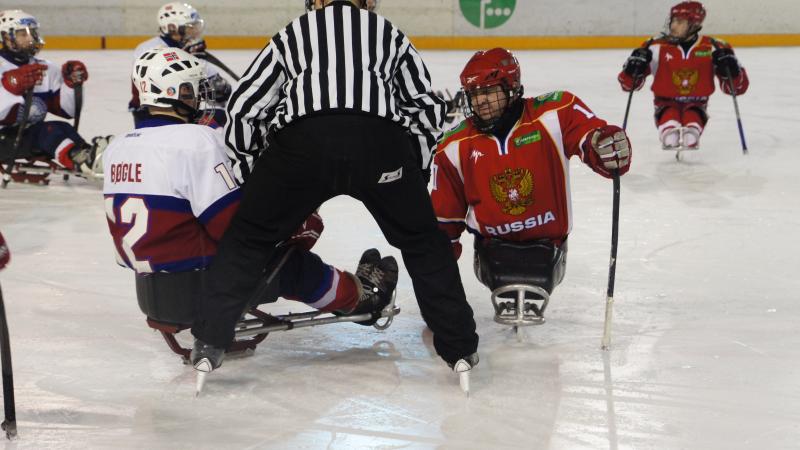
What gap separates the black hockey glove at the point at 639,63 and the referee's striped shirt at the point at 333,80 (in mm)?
3978

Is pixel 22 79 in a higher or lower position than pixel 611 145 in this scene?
higher

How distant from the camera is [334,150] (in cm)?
265

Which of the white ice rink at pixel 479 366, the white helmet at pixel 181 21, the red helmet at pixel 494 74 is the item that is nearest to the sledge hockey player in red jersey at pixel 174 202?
the white ice rink at pixel 479 366

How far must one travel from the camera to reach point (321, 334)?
11.2 ft

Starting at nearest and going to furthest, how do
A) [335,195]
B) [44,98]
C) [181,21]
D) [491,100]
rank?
[335,195] < [491,100] < [44,98] < [181,21]

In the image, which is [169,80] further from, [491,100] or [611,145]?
[611,145]

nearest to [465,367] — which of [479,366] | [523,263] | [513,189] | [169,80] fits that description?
[479,366]

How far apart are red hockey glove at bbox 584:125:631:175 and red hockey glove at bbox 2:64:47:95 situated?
11.7 feet

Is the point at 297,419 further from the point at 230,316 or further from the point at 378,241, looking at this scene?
the point at 378,241

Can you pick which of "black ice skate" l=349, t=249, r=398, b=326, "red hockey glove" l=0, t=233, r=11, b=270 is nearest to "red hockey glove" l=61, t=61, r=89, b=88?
"black ice skate" l=349, t=249, r=398, b=326

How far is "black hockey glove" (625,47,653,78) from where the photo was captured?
6.58 m

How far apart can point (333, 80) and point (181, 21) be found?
3998 millimetres

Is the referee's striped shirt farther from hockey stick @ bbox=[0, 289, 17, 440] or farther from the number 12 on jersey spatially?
hockey stick @ bbox=[0, 289, 17, 440]

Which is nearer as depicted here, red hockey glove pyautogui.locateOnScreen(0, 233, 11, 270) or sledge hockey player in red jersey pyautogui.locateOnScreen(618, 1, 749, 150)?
red hockey glove pyautogui.locateOnScreen(0, 233, 11, 270)
